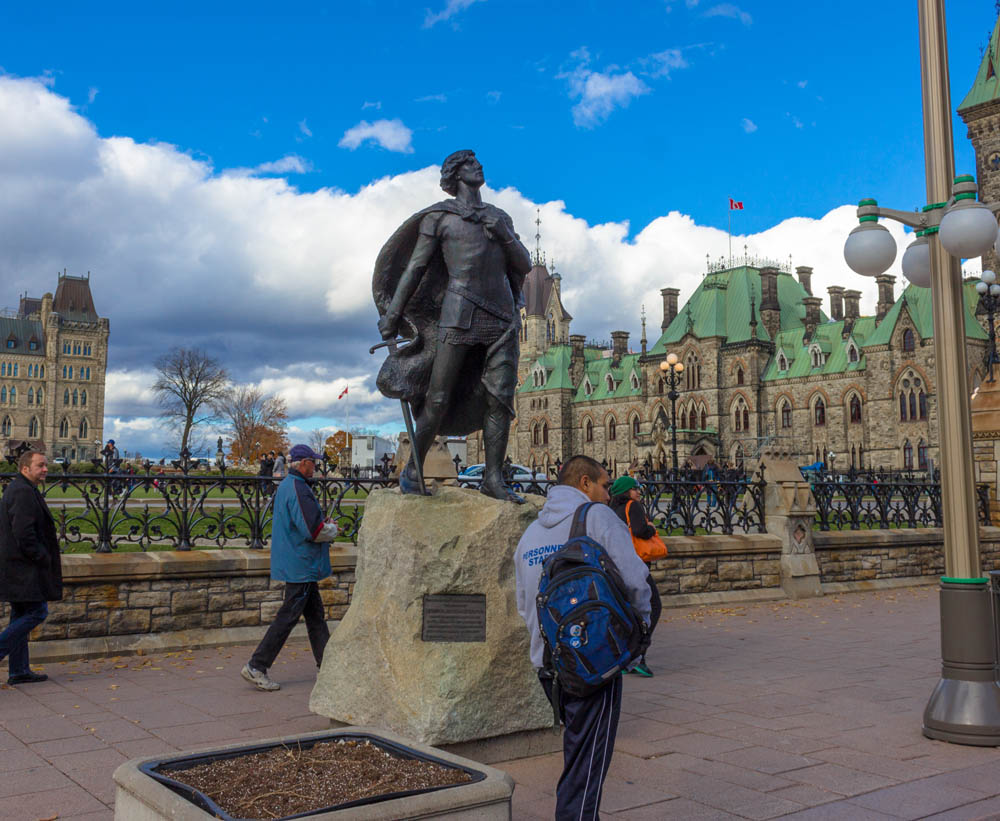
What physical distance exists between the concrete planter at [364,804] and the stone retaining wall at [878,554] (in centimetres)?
1267

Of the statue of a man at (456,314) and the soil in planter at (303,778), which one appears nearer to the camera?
the soil in planter at (303,778)

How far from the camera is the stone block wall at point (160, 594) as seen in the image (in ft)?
28.9

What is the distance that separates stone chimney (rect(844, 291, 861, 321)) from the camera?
73.6 metres

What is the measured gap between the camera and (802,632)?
1088cm

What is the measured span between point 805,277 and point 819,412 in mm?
17596

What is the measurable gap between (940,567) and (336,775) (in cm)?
1635

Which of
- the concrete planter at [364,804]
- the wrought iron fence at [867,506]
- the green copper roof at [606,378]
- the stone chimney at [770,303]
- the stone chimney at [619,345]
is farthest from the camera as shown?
→ the stone chimney at [619,345]

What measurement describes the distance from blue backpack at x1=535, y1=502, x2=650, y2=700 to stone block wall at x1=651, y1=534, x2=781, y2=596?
9.48m

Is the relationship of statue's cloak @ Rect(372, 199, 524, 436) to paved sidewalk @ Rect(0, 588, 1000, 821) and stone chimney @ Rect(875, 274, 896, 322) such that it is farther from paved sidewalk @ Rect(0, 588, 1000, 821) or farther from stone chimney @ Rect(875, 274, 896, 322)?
stone chimney @ Rect(875, 274, 896, 322)

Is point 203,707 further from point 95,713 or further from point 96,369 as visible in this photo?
point 96,369

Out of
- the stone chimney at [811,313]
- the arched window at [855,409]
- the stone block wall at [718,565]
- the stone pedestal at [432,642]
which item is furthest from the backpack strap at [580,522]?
the stone chimney at [811,313]

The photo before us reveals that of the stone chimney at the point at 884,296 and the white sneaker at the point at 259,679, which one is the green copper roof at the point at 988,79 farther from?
the white sneaker at the point at 259,679

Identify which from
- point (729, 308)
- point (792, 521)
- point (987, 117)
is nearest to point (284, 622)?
point (792, 521)

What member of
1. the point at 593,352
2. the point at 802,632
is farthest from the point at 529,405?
the point at 802,632
